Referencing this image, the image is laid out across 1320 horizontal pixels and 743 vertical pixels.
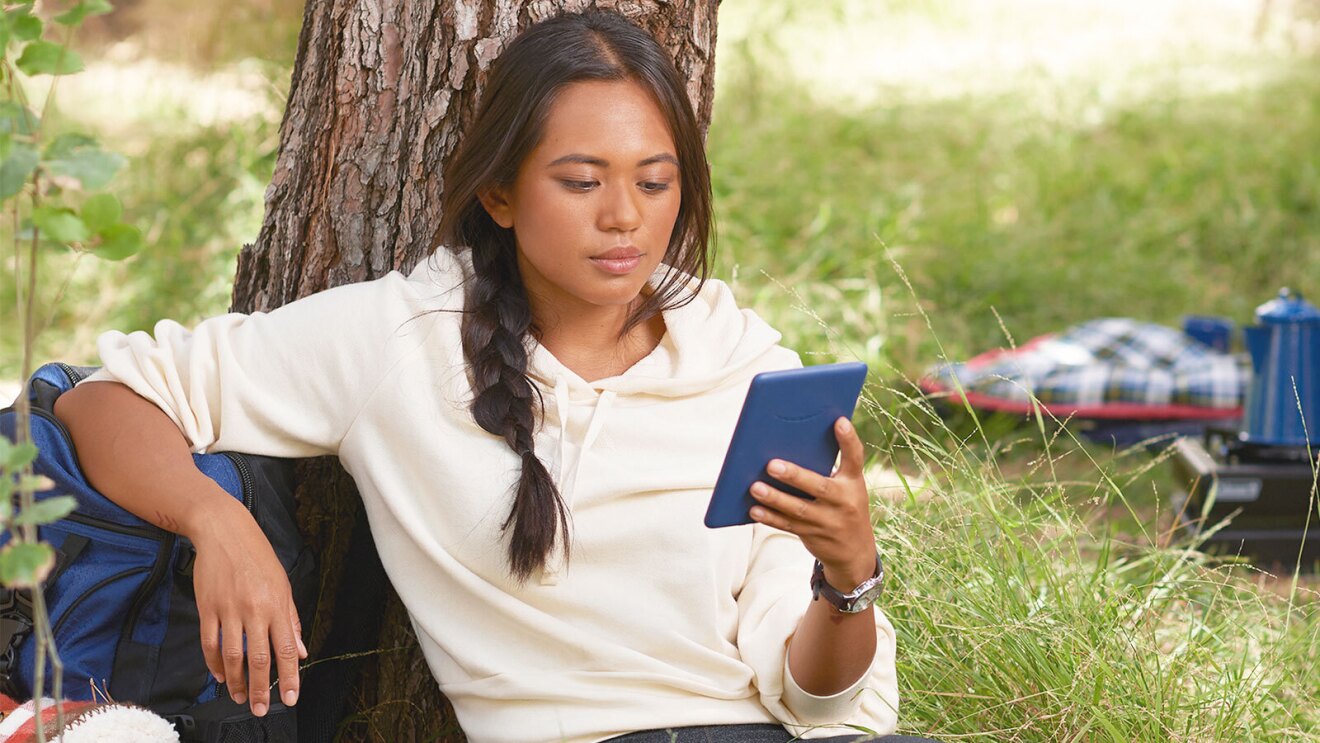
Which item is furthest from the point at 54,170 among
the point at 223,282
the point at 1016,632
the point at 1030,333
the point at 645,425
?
the point at 1030,333

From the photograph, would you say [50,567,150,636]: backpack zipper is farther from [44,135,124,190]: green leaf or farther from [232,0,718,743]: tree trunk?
Answer: [44,135,124,190]: green leaf

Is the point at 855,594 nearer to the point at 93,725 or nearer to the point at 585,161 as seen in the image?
the point at 585,161

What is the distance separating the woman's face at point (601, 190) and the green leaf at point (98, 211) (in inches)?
28.9

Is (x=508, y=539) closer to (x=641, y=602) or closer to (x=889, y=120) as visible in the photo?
(x=641, y=602)

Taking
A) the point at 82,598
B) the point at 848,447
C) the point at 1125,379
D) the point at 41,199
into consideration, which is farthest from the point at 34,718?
the point at 1125,379

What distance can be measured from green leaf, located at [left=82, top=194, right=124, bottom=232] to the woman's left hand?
30.1 inches

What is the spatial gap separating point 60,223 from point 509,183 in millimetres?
852

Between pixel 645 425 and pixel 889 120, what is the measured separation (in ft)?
19.5

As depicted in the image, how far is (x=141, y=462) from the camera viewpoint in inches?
72.9

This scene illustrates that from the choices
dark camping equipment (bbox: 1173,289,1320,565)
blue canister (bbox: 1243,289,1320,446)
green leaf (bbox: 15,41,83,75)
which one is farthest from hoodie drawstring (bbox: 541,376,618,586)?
blue canister (bbox: 1243,289,1320,446)

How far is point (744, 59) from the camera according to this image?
7.59m

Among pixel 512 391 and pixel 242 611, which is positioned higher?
pixel 512 391

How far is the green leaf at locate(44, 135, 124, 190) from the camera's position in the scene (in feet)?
4.07

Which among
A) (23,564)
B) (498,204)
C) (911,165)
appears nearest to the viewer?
(23,564)
